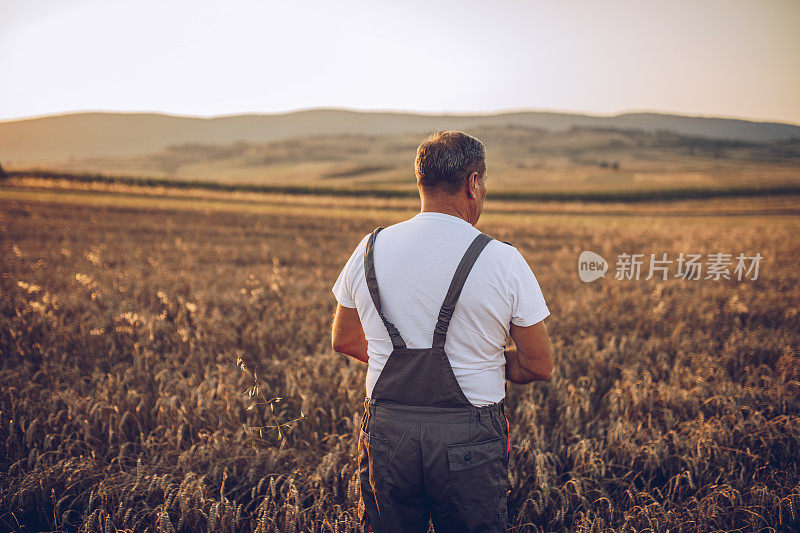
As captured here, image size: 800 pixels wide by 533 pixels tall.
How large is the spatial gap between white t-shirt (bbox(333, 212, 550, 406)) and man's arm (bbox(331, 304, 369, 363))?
0.28m

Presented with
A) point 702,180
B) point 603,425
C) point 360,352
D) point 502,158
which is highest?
point 502,158

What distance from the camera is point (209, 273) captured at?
33.1 ft

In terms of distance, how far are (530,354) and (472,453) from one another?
57 cm

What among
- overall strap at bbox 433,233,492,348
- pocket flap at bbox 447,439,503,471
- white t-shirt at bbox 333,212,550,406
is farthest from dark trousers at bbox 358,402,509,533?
overall strap at bbox 433,233,492,348

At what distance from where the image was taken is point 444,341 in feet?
6.13

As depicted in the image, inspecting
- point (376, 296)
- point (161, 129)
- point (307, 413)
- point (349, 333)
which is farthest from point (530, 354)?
point (161, 129)

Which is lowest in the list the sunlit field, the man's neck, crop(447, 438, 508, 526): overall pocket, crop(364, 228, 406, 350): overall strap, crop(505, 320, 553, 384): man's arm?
the sunlit field

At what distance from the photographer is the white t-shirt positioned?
5.98 feet

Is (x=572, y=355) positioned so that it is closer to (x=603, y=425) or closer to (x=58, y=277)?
(x=603, y=425)

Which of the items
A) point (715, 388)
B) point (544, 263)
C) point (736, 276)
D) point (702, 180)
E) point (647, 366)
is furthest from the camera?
point (702, 180)

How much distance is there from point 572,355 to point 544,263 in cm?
784

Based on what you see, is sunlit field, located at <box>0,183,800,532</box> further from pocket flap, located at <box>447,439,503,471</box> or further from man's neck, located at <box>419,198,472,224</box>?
man's neck, located at <box>419,198,472,224</box>

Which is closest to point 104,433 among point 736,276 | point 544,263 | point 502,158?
point 544,263

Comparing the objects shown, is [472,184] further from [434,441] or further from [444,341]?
[434,441]
